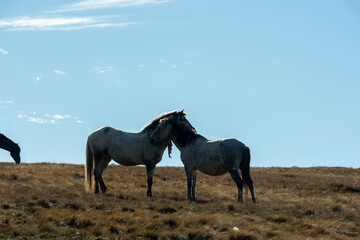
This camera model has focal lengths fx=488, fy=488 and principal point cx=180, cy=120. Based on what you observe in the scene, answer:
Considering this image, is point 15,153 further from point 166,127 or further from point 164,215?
point 164,215

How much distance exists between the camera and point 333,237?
47.7 feet

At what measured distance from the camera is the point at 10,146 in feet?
148

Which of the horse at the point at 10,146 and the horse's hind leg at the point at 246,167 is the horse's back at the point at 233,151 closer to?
the horse's hind leg at the point at 246,167

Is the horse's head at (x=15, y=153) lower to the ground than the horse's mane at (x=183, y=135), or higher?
lower

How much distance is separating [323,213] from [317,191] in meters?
7.85

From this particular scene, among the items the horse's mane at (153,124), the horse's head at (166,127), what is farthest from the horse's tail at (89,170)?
the horse's head at (166,127)

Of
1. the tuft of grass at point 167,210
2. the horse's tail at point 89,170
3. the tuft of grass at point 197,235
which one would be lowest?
the tuft of grass at point 197,235

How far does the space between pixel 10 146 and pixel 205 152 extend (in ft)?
99.9

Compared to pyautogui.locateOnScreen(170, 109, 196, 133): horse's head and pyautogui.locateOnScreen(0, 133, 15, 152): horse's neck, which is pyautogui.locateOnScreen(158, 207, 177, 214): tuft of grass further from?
pyautogui.locateOnScreen(0, 133, 15, 152): horse's neck

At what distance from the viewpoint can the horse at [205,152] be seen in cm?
1895

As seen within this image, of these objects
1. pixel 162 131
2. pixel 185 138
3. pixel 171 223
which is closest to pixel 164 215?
pixel 171 223

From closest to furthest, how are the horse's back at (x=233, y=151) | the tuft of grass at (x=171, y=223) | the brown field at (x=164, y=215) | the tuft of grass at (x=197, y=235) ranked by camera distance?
the tuft of grass at (x=197, y=235) → the brown field at (x=164, y=215) → the tuft of grass at (x=171, y=223) → the horse's back at (x=233, y=151)

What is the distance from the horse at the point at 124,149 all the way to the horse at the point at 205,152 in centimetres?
52

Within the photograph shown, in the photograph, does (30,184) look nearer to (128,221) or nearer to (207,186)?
(207,186)
